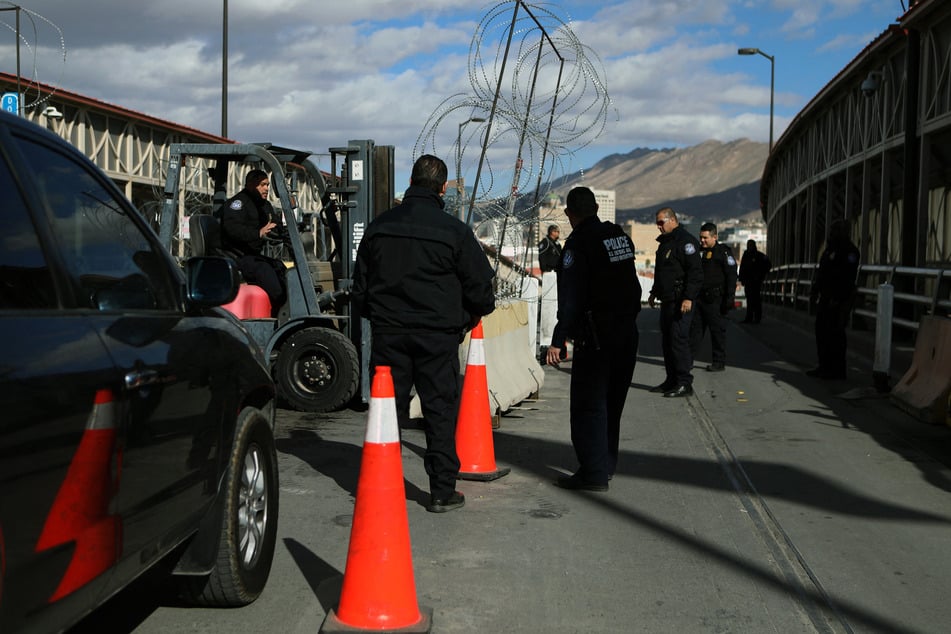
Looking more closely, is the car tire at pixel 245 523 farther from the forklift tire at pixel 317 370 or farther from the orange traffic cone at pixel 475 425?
the forklift tire at pixel 317 370

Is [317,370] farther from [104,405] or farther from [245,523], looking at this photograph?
[104,405]

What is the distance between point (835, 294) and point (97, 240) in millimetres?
11291

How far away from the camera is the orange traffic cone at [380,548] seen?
418 cm

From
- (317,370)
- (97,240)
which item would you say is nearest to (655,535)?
(97,240)

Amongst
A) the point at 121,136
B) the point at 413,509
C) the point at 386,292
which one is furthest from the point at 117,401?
the point at 121,136

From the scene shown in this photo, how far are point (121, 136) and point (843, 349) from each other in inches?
1266

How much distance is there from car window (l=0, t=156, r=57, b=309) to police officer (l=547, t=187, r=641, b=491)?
423cm

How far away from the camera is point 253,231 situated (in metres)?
10.0

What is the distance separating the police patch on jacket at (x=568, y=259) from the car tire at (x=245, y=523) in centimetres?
269

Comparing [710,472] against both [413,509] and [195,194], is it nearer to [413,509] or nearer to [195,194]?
[413,509]

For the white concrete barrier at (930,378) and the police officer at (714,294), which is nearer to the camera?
the white concrete barrier at (930,378)

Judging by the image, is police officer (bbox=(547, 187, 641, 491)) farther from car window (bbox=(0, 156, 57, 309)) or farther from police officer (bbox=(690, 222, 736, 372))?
police officer (bbox=(690, 222, 736, 372))

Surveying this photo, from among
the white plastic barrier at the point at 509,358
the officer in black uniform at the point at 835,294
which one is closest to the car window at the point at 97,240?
the white plastic barrier at the point at 509,358

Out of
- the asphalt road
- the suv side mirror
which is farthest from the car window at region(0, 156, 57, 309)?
the asphalt road
